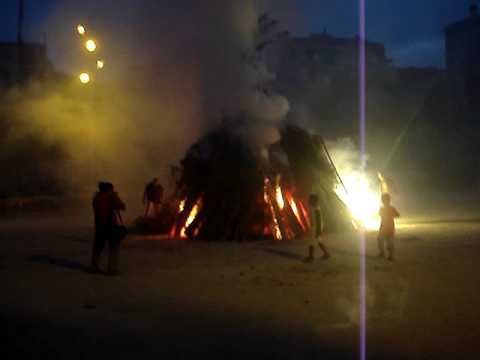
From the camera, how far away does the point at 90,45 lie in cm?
1845

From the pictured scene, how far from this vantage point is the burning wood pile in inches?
528

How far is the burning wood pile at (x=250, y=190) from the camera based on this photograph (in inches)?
528

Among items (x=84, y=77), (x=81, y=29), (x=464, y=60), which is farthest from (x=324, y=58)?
(x=81, y=29)

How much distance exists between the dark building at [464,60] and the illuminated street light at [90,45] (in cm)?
2695

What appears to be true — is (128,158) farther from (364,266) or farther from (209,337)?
(209,337)

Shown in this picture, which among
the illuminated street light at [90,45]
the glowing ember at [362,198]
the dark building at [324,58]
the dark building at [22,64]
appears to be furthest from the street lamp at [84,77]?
the dark building at [324,58]

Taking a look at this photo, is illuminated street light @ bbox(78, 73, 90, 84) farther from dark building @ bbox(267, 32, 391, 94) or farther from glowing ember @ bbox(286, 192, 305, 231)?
dark building @ bbox(267, 32, 391, 94)

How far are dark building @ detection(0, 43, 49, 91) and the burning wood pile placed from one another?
19714 millimetres

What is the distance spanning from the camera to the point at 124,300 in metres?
7.09

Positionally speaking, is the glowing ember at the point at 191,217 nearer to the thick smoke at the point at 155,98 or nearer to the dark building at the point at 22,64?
the thick smoke at the point at 155,98

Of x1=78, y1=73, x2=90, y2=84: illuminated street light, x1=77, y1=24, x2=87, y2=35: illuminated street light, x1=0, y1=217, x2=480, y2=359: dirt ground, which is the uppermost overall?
x1=77, y1=24, x2=87, y2=35: illuminated street light

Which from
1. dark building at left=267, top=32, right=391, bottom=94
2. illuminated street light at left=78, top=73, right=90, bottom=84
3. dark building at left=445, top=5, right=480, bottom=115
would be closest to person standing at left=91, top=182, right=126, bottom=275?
illuminated street light at left=78, top=73, right=90, bottom=84

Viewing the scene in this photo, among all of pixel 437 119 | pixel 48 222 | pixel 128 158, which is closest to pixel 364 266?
pixel 48 222

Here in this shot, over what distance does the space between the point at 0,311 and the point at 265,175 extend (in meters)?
8.33
